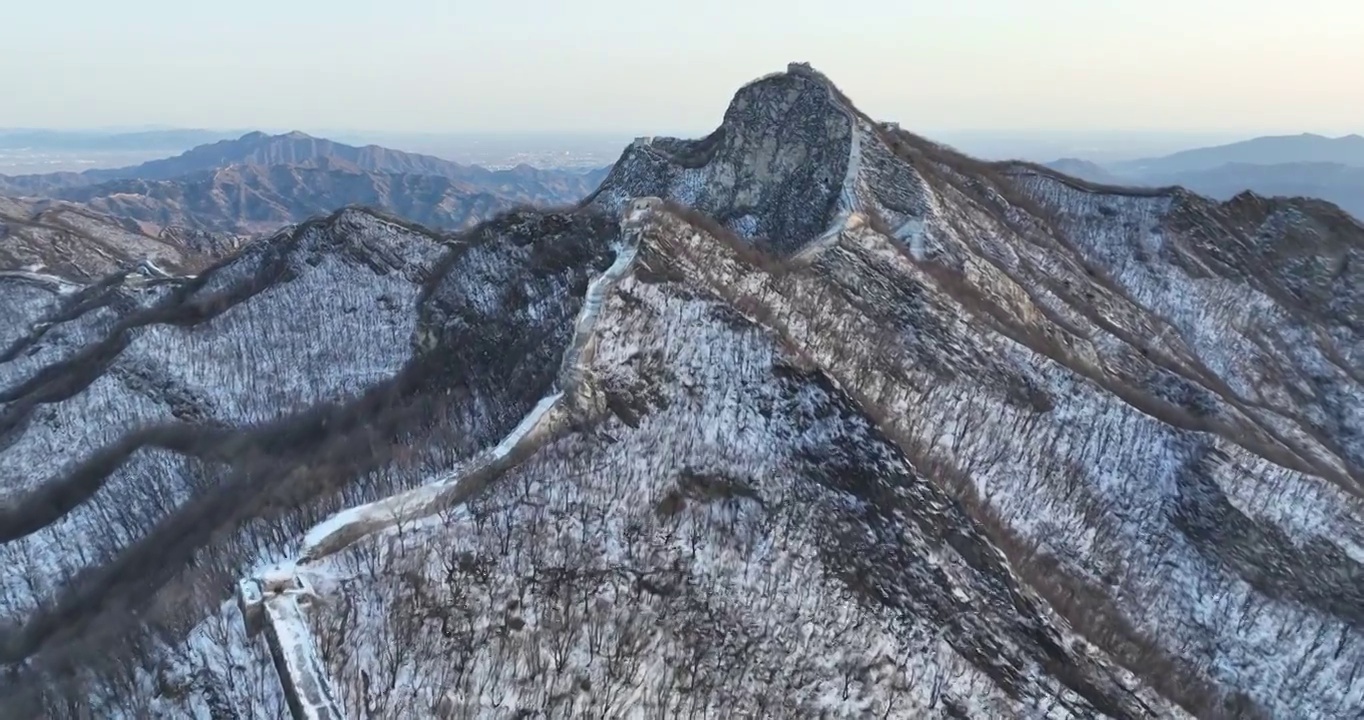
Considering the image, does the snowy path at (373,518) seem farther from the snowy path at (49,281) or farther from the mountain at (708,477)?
the snowy path at (49,281)

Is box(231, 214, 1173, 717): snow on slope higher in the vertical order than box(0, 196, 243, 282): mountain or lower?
lower

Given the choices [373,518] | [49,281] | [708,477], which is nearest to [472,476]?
[373,518]

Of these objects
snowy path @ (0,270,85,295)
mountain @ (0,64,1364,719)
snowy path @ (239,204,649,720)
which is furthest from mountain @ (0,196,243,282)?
snowy path @ (239,204,649,720)

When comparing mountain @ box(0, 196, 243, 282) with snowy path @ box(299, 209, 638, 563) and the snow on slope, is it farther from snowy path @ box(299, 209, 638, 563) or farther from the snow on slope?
the snow on slope

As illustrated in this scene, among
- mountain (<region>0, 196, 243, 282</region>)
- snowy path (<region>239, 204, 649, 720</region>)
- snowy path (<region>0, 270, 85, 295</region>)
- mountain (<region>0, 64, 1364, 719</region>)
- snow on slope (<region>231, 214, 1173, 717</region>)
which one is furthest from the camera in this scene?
mountain (<region>0, 196, 243, 282</region>)

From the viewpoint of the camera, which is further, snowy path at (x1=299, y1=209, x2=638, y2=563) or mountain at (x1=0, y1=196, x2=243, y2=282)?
mountain at (x1=0, y1=196, x2=243, y2=282)

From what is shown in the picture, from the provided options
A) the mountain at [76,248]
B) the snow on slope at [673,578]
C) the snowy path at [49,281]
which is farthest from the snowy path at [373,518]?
the mountain at [76,248]

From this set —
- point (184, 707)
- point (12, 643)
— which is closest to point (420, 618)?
point (184, 707)

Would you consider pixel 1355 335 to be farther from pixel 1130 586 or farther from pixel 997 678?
pixel 997 678
